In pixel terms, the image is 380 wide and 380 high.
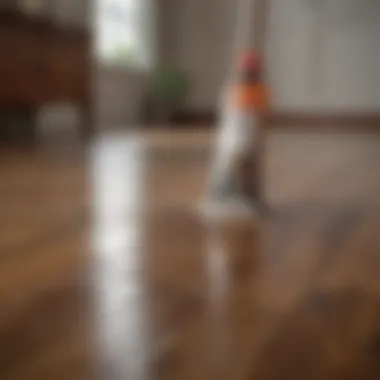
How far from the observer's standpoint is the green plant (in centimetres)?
554

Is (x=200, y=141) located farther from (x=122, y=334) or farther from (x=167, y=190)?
(x=122, y=334)

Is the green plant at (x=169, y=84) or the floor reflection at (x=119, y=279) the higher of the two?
the floor reflection at (x=119, y=279)

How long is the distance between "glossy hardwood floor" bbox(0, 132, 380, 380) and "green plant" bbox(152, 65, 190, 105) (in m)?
4.11

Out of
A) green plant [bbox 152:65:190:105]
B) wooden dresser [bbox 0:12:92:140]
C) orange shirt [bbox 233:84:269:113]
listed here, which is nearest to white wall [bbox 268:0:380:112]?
green plant [bbox 152:65:190:105]

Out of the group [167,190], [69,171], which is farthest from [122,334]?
[69,171]

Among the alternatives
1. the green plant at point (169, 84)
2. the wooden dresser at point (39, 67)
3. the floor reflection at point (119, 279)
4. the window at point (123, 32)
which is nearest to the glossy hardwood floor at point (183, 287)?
the floor reflection at point (119, 279)

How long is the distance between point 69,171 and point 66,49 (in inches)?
77.8

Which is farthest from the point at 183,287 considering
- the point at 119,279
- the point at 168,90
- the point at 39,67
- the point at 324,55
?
the point at 324,55

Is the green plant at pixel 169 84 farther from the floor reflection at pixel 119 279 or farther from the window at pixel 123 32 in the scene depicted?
the floor reflection at pixel 119 279

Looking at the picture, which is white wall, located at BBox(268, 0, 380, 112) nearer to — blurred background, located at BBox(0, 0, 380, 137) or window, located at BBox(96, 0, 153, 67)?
blurred background, located at BBox(0, 0, 380, 137)

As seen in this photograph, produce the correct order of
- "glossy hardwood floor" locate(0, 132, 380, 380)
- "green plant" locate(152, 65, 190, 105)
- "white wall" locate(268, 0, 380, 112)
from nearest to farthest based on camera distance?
"glossy hardwood floor" locate(0, 132, 380, 380) < "white wall" locate(268, 0, 380, 112) < "green plant" locate(152, 65, 190, 105)

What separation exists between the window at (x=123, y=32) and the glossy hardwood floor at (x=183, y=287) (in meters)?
3.62

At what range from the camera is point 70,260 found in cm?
81

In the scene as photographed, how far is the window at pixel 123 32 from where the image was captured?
195 inches
